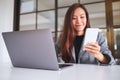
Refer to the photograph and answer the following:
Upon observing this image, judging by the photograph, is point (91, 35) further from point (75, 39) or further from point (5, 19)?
point (5, 19)

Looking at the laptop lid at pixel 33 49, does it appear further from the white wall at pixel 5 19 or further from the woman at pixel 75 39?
the white wall at pixel 5 19

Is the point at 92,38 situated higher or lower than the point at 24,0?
lower

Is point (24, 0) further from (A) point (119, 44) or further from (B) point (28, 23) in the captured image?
(A) point (119, 44)

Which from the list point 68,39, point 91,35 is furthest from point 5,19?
point 91,35

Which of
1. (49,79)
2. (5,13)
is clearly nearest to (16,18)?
(5,13)

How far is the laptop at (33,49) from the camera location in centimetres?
67

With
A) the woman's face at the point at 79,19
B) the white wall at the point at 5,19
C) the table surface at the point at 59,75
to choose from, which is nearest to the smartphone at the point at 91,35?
the table surface at the point at 59,75

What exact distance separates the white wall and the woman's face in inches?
80.0

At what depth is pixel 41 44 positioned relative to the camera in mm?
691

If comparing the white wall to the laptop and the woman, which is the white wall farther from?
the laptop

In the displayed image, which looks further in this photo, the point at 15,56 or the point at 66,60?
the point at 66,60

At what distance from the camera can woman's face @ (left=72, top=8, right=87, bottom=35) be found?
140 centimetres

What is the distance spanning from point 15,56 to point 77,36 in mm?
724

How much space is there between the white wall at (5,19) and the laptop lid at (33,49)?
2.34 metres
